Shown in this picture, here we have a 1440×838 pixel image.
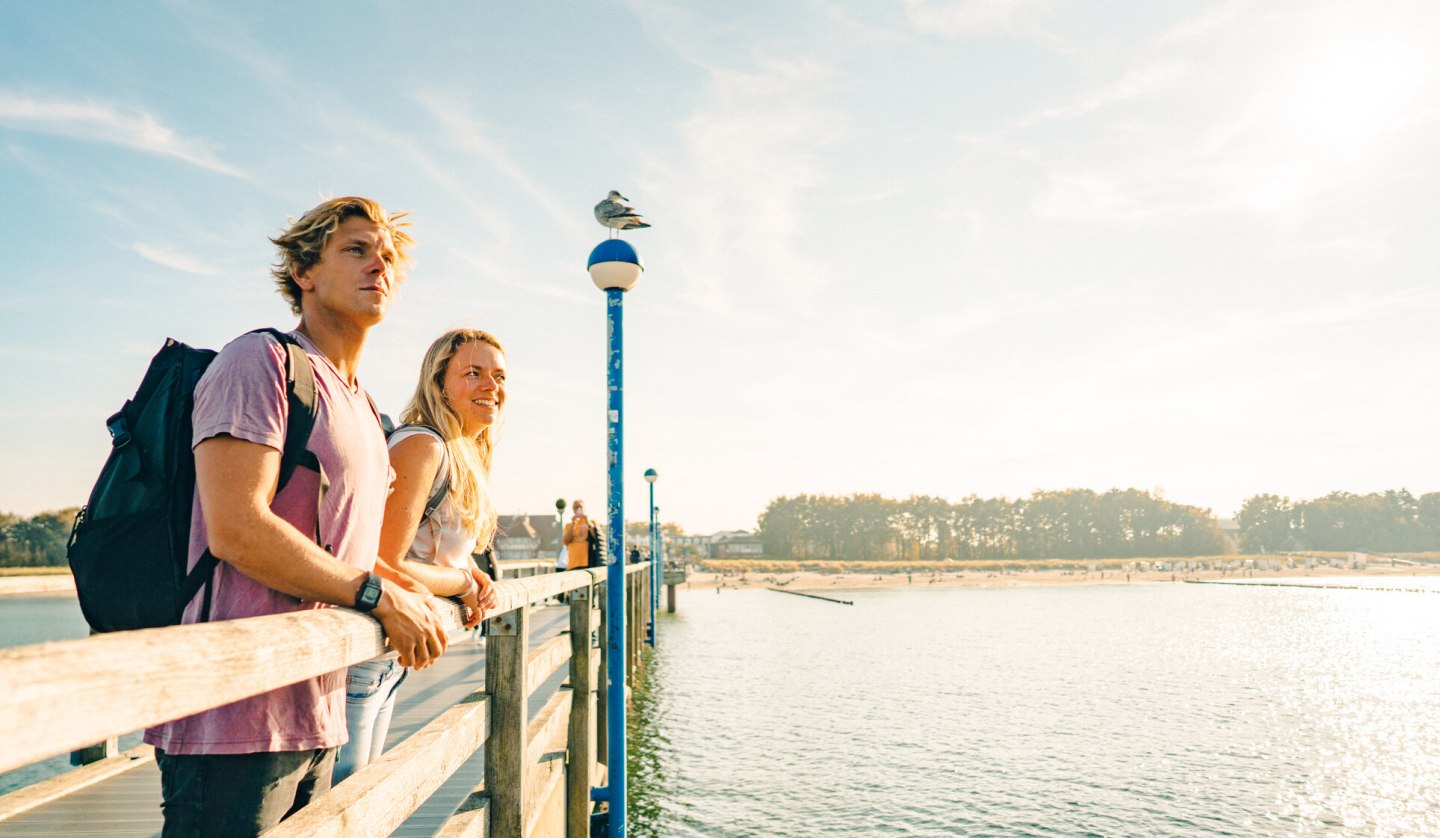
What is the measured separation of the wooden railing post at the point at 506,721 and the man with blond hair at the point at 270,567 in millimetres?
1100

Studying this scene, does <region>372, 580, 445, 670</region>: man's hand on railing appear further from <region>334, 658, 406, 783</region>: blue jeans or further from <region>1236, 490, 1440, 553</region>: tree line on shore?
<region>1236, 490, 1440, 553</region>: tree line on shore

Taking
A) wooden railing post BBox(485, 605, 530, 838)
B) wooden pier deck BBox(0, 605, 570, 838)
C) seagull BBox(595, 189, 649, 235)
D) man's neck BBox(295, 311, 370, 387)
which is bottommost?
wooden pier deck BBox(0, 605, 570, 838)

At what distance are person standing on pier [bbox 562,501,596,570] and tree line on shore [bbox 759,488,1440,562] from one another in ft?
444

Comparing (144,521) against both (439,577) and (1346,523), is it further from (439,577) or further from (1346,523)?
(1346,523)

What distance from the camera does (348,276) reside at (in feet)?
7.29

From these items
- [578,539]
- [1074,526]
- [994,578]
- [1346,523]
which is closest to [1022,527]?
[1074,526]

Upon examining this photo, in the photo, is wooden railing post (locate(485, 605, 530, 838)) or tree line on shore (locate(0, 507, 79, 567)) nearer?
wooden railing post (locate(485, 605, 530, 838))

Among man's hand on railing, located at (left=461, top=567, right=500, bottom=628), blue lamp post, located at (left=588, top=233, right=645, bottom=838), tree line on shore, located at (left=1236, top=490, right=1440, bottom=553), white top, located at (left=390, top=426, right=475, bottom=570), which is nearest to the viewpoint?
man's hand on railing, located at (left=461, top=567, right=500, bottom=628)

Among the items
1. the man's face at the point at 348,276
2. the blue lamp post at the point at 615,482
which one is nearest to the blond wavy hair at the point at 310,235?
the man's face at the point at 348,276

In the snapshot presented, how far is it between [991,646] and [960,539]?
12905cm

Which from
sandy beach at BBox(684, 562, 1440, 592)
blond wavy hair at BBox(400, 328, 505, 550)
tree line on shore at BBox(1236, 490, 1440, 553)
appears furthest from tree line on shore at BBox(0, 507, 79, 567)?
tree line on shore at BBox(1236, 490, 1440, 553)

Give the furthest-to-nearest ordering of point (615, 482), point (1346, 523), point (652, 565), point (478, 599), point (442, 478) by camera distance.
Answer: point (1346, 523)
point (652, 565)
point (615, 482)
point (442, 478)
point (478, 599)

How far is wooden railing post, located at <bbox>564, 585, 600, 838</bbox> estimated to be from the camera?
5.58 metres

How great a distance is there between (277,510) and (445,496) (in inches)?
43.3
